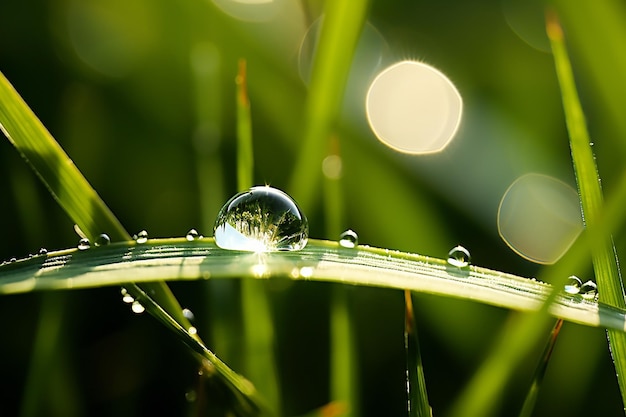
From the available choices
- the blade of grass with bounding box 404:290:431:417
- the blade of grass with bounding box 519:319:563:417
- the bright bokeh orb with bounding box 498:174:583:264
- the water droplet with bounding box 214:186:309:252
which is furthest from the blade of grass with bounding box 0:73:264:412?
the bright bokeh orb with bounding box 498:174:583:264

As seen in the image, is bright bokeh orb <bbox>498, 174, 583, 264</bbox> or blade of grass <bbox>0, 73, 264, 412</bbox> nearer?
blade of grass <bbox>0, 73, 264, 412</bbox>

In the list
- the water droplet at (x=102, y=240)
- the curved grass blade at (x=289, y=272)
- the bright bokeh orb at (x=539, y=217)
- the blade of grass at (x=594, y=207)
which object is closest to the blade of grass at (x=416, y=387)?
the curved grass blade at (x=289, y=272)

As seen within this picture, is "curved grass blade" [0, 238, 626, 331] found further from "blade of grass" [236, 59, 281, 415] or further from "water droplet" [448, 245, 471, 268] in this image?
"blade of grass" [236, 59, 281, 415]

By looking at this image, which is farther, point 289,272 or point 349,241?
point 349,241

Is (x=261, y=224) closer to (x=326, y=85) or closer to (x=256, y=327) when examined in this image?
(x=256, y=327)

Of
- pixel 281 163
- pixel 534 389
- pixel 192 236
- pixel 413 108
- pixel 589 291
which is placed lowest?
pixel 534 389

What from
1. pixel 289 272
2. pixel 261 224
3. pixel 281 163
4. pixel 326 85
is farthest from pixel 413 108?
pixel 289 272

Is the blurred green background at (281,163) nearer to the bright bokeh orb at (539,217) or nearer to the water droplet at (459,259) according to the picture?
the bright bokeh orb at (539,217)
